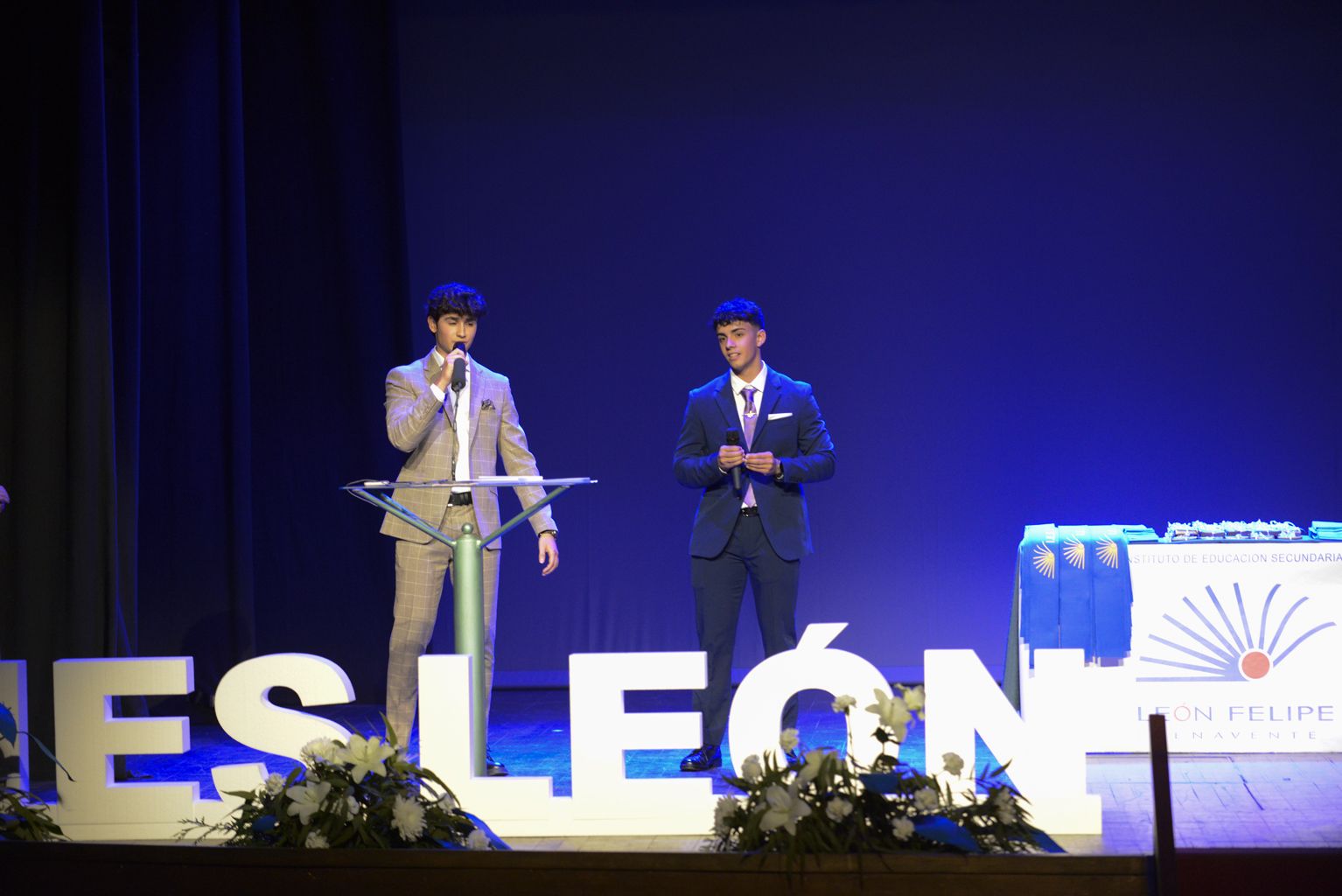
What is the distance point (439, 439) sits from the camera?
4.33 metres

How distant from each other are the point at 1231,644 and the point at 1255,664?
10cm

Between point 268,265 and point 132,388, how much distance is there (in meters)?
1.28

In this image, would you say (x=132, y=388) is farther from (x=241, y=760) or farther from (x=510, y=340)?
(x=510, y=340)

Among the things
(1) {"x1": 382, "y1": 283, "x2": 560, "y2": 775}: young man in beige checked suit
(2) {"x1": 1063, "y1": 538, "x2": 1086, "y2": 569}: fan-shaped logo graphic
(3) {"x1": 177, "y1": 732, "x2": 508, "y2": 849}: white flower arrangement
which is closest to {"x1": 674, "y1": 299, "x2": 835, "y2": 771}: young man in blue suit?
(1) {"x1": 382, "y1": 283, "x2": 560, "y2": 775}: young man in beige checked suit

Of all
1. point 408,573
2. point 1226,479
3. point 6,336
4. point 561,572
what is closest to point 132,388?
point 6,336

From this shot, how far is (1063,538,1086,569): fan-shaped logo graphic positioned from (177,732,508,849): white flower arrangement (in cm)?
278

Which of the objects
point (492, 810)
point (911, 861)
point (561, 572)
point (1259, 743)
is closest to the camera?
point (911, 861)

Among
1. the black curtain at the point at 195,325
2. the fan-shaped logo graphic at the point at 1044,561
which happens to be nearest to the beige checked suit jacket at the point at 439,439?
the black curtain at the point at 195,325

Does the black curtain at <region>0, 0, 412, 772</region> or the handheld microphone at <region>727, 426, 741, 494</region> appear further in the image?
the black curtain at <region>0, 0, 412, 772</region>

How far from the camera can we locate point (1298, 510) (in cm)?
646

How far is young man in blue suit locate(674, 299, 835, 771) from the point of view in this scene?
4.47 meters

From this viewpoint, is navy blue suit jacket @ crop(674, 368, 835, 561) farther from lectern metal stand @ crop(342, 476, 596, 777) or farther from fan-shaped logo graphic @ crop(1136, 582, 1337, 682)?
fan-shaped logo graphic @ crop(1136, 582, 1337, 682)

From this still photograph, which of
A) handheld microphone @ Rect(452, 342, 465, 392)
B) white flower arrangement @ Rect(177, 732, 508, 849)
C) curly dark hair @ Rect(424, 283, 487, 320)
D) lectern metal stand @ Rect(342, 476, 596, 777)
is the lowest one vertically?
white flower arrangement @ Rect(177, 732, 508, 849)

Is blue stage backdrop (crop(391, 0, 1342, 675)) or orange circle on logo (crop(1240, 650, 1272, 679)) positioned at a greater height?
blue stage backdrop (crop(391, 0, 1342, 675))
